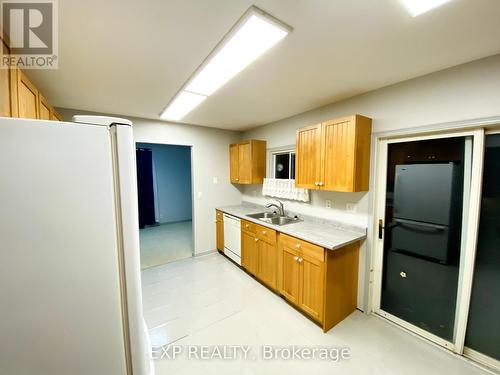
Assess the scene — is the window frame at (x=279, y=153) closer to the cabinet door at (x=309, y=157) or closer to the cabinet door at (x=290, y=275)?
the cabinet door at (x=309, y=157)

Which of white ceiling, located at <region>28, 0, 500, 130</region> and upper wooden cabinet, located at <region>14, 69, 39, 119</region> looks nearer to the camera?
white ceiling, located at <region>28, 0, 500, 130</region>

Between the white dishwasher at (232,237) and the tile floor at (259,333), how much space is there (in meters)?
0.52

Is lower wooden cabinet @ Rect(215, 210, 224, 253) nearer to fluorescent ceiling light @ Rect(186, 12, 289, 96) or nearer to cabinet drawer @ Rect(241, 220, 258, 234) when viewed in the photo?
cabinet drawer @ Rect(241, 220, 258, 234)

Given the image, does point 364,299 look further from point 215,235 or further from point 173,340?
point 215,235

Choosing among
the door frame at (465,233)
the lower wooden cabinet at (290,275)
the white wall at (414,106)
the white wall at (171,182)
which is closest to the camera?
the white wall at (414,106)

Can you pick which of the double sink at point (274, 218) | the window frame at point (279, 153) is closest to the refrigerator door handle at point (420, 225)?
the double sink at point (274, 218)

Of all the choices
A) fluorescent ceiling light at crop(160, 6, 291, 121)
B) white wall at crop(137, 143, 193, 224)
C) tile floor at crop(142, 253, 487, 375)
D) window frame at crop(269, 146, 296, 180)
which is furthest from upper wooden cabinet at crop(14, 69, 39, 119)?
white wall at crop(137, 143, 193, 224)

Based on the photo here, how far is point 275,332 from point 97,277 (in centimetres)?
197

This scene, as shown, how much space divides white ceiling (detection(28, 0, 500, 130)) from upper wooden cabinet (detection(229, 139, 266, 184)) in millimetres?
1336

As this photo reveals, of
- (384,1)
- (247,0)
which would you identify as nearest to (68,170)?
(247,0)

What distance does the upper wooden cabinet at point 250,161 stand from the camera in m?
3.71

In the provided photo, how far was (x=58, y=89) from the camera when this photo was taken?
2.19 meters

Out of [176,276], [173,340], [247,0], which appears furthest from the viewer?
[176,276]

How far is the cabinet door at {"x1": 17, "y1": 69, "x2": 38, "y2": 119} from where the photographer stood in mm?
1504
